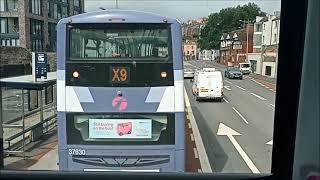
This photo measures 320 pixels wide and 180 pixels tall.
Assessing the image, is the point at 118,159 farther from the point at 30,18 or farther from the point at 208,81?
the point at 30,18

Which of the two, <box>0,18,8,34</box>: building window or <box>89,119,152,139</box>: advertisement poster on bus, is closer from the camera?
<box>0,18,8,34</box>: building window

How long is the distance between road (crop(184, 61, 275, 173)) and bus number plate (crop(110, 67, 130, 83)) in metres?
0.73

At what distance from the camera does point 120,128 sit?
4469 millimetres

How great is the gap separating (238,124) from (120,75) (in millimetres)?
1506

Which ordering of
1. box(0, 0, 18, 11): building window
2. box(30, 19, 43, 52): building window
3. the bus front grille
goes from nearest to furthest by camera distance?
1. box(0, 0, 18, 11): building window
2. box(30, 19, 43, 52): building window
3. the bus front grille

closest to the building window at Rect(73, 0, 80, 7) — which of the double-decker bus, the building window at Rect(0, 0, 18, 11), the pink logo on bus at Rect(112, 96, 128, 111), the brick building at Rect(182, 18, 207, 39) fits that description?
the building window at Rect(0, 0, 18, 11)

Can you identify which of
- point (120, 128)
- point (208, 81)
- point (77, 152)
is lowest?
point (77, 152)

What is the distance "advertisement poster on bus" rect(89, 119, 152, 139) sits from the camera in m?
4.45

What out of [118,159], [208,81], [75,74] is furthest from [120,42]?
[118,159]

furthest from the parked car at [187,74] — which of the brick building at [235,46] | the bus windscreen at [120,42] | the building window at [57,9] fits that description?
the building window at [57,9]

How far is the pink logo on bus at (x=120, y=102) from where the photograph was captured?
14.8ft

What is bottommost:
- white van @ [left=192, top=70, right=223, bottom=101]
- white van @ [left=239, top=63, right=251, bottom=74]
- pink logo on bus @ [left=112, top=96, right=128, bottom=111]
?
pink logo on bus @ [left=112, top=96, right=128, bottom=111]

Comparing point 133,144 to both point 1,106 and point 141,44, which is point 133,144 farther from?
point 1,106

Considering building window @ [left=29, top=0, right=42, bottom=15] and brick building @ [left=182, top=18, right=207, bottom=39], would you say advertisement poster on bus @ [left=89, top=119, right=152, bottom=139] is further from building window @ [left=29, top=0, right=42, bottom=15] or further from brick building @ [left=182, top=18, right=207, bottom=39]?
building window @ [left=29, top=0, right=42, bottom=15]
